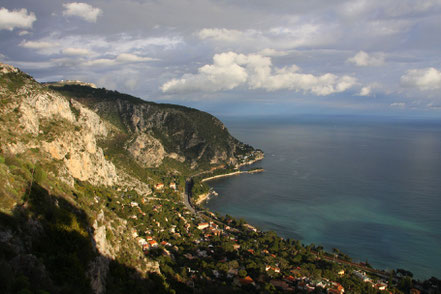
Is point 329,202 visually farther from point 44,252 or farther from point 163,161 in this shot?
point 44,252

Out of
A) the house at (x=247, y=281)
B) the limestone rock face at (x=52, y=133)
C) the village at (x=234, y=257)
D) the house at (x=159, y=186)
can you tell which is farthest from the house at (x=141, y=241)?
the house at (x=159, y=186)

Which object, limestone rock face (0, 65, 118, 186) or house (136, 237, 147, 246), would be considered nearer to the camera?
house (136, 237, 147, 246)

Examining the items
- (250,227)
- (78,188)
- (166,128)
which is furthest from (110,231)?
(166,128)

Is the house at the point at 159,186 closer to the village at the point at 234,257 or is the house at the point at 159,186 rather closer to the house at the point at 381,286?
the village at the point at 234,257

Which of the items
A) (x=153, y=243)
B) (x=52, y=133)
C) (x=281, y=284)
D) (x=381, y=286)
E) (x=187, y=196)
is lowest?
(x=381, y=286)

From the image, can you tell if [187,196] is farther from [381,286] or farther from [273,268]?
[381,286]

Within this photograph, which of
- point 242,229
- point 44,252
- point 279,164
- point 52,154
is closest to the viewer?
point 44,252

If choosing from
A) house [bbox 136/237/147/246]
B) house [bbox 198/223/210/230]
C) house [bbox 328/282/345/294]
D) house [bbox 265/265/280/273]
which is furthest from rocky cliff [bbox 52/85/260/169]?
house [bbox 328/282/345/294]

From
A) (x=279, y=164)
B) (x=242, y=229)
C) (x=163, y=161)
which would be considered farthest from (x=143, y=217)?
(x=279, y=164)

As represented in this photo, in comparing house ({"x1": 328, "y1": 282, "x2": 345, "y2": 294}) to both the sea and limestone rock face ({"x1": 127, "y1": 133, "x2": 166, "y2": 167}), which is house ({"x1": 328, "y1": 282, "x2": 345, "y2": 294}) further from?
limestone rock face ({"x1": 127, "y1": 133, "x2": 166, "y2": 167})
